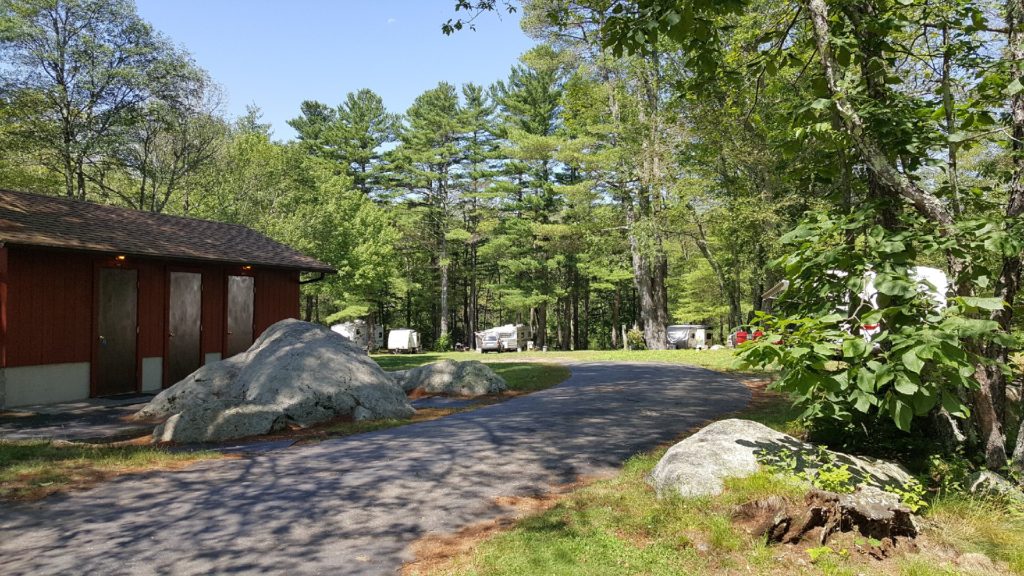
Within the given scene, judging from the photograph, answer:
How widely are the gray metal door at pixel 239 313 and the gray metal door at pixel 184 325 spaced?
2.68ft

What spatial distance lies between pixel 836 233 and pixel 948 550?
2334mm

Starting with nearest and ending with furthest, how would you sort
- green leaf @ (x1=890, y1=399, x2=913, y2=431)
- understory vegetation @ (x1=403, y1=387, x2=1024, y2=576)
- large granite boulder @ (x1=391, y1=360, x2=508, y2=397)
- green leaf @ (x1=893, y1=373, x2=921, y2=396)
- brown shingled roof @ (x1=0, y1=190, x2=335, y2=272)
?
1. understory vegetation @ (x1=403, y1=387, x2=1024, y2=576)
2. green leaf @ (x1=893, y1=373, x2=921, y2=396)
3. green leaf @ (x1=890, y1=399, x2=913, y2=431)
4. brown shingled roof @ (x1=0, y1=190, x2=335, y2=272)
5. large granite boulder @ (x1=391, y1=360, x2=508, y2=397)

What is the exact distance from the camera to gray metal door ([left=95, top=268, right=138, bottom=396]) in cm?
1224

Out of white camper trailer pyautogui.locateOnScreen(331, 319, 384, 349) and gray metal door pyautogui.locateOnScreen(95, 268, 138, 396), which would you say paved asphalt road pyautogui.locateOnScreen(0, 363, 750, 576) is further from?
white camper trailer pyautogui.locateOnScreen(331, 319, 384, 349)

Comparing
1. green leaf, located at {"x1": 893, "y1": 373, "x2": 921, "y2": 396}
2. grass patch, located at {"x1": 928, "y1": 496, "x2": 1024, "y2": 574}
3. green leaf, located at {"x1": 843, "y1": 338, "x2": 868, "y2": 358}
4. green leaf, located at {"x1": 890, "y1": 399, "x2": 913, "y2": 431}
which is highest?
green leaf, located at {"x1": 843, "y1": 338, "x2": 868, "y2": 358}

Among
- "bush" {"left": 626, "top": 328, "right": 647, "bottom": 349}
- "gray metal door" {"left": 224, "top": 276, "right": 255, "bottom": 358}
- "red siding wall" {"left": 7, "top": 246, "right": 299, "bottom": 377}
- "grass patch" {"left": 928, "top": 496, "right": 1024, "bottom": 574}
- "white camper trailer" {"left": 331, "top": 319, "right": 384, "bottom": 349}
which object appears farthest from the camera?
"white camper trailer" {"left": 331, "top": 319, "right": 384, "bottom": 349}

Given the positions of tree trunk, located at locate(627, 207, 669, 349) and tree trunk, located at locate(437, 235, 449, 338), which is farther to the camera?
tree trunk, located at locate(437, 235, 449, 338)

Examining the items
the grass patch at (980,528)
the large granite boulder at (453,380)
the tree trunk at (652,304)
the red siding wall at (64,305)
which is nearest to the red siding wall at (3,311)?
the red siding wall at (64,305)

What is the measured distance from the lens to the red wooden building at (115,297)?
10883mm

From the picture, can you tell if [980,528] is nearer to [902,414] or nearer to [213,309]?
[902,414]

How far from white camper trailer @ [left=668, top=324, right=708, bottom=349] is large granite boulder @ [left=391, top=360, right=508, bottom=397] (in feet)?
79.1

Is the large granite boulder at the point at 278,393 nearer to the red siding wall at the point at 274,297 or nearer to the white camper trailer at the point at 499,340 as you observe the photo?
the red siding wall at the point at 274,297

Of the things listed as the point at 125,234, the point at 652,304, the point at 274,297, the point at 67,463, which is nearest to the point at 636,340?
the point at 652,304

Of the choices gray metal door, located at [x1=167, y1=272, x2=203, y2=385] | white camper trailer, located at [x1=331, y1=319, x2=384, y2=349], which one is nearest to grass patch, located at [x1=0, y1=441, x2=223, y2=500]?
gray metal door, located at [x1=167, y1=272, x2=203, y2=385]
